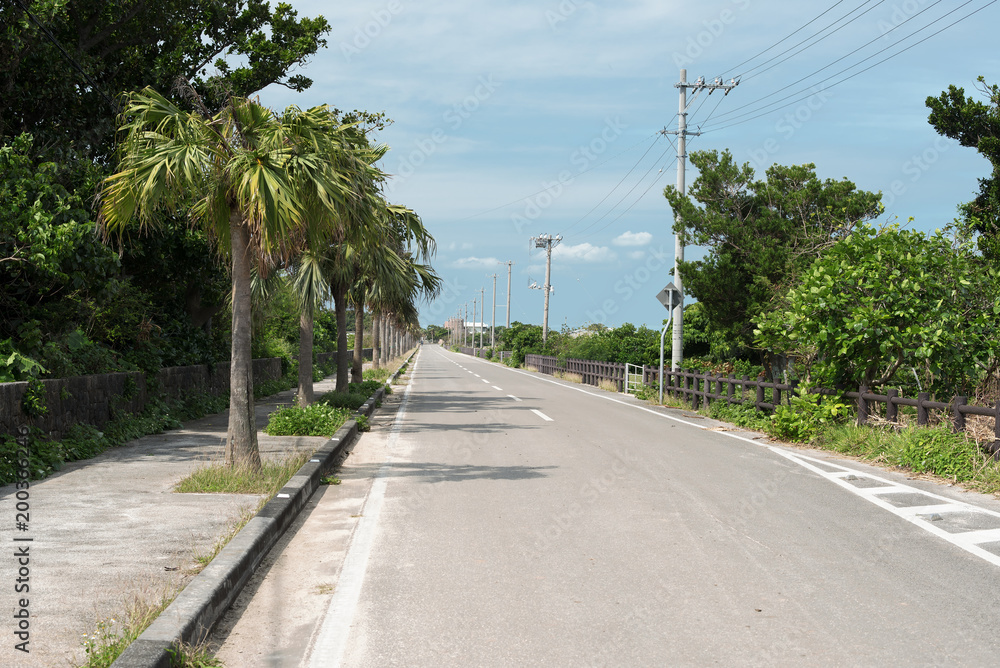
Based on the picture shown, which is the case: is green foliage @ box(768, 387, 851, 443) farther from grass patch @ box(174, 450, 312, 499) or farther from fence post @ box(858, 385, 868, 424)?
grass patch @ box(174, 450, 312, 499)

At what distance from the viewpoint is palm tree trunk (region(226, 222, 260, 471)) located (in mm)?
8875

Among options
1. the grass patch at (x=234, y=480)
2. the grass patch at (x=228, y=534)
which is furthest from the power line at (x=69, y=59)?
the grass patch at (x=228, y=534)

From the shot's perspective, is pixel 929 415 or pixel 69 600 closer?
pixel 69 600

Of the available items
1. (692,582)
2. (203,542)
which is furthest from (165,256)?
(692,582)

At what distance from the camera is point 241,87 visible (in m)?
17.5

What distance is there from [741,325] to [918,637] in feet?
58.2

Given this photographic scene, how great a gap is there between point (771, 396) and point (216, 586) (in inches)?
528

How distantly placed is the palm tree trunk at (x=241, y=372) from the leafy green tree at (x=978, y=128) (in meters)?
17.8

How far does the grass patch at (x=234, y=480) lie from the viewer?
26.6ft

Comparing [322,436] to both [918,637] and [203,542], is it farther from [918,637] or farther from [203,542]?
[918,637]

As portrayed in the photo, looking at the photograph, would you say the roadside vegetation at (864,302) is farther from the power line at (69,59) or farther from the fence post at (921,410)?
the power line at (69,59)

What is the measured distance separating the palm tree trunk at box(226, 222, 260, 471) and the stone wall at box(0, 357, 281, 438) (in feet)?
8.11

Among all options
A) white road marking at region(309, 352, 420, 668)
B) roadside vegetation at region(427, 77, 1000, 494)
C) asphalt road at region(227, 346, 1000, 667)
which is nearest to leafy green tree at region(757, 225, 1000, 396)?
roadside vegetation at region(427, 77, 1000, 494)

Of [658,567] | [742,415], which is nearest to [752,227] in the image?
[742,415]
